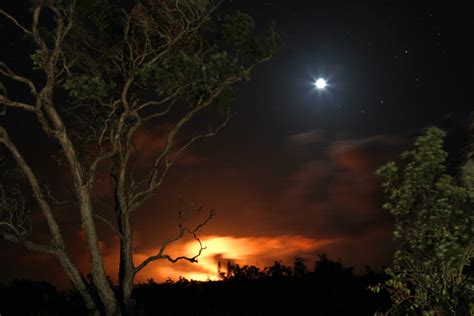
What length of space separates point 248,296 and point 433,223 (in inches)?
672

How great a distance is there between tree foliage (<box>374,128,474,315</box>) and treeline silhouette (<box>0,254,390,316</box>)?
35.1 ft

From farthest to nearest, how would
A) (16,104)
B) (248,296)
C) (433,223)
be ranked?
(248,296) < (16,104) < (433,223)

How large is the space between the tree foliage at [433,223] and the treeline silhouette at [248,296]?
1071 centimetres

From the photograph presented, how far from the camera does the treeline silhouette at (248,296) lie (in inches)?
978

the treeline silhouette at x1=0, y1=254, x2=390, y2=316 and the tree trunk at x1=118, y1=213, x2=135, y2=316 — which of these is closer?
the tree trunk at x1=118, y1=213, x2=135, y2=316

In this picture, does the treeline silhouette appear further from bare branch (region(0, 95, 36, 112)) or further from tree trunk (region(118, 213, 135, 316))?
bare branch (region(0, 95, 36, 112))

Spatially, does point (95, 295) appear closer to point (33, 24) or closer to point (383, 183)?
point (33, 24)

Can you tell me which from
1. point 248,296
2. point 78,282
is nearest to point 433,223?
point 78,282

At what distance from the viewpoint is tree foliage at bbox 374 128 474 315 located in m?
12.2

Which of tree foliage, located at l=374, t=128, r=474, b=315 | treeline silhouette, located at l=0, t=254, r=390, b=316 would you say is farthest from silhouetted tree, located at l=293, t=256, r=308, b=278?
tree foliage, located at l=374, t=128, r=474, b=315

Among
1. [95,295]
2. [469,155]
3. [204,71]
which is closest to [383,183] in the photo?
[469,155]

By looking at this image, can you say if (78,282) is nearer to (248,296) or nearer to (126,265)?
(126,265)

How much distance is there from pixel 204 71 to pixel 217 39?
1.46 meters

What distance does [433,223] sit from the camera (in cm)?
1231
